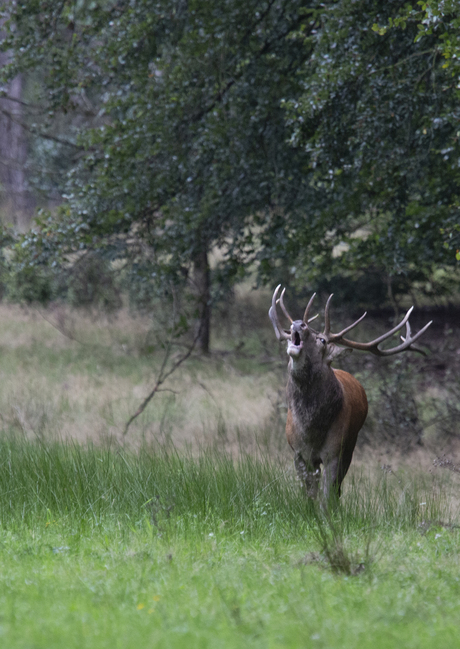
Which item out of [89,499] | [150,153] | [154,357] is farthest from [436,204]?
[154,357]

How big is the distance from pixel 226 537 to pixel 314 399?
1.21 m

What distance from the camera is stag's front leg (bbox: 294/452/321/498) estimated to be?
18.2 ft

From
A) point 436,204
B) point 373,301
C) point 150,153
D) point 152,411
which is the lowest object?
point 152,411

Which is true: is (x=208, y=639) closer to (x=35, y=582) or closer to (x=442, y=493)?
(x=35, y=582)

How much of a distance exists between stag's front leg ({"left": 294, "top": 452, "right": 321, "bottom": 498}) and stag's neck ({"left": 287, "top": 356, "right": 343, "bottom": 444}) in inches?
8.8

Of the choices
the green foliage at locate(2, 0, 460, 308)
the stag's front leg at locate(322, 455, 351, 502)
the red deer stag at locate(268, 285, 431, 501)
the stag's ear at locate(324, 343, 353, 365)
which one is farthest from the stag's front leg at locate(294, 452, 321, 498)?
the green foliage at locate(2, 0, 460, 308)

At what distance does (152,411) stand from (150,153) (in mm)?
3933

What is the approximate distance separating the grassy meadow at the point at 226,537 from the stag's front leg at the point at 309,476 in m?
0.16

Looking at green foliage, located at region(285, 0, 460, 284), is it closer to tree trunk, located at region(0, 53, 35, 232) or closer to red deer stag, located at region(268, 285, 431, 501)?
red deer stag, located at region(268, 285, 431, 501)

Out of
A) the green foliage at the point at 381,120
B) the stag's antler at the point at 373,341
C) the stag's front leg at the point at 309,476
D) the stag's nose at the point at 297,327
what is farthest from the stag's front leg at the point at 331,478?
the green foliage at the point at 381,120

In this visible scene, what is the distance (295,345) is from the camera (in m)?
5.06

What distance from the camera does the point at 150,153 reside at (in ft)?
31.7

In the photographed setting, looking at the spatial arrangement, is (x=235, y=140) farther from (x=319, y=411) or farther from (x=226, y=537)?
(x=226, y=537)

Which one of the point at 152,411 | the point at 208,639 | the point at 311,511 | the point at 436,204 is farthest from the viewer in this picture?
the point at 152,411
